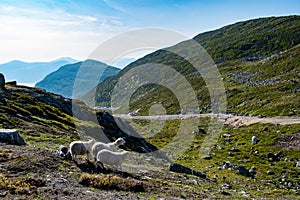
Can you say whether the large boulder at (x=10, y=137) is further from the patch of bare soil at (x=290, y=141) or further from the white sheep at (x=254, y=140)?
the white sheep at (x=254, y=140)

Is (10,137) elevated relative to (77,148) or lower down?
lower down

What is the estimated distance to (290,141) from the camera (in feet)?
223

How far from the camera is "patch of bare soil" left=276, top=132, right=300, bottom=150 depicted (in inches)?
2502

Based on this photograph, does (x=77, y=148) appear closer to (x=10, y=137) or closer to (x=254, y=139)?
(x=10, y=137)

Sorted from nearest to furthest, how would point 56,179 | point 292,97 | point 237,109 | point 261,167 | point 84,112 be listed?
point 56,179, point 261,167, point 84,112, point 292,97, point 237,109

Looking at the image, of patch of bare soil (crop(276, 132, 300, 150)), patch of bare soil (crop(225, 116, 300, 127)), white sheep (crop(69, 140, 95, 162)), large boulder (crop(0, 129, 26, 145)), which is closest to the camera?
white sheep (crop(69, 140, 95, 162))

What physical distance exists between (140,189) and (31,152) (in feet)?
28.5

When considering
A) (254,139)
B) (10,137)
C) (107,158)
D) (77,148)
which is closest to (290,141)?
(254,139)

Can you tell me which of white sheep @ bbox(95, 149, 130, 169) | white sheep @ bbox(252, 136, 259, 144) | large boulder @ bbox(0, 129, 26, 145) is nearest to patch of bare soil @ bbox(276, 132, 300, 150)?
white sheep @ bbox(252, 136, 259, 144)

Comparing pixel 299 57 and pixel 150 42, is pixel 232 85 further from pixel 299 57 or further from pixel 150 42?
pixel 150 42

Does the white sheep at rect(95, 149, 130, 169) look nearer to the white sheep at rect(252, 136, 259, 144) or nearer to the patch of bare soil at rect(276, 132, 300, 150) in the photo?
the patch of bare soil at rect(276, 132, 300, 150)

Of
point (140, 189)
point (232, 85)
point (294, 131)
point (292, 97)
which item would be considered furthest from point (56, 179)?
point (232, 85)

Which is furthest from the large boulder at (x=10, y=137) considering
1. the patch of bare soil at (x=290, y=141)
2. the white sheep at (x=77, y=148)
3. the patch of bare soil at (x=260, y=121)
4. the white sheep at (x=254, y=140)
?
the patch of bare soil at (x=260, y=121)

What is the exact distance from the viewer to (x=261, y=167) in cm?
5350
